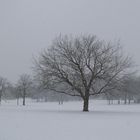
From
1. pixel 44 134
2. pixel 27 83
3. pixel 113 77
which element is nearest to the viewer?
pixel 44 134

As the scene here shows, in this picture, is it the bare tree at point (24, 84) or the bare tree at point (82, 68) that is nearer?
the bare tree at point (82, 68)

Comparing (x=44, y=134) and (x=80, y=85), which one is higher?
(x=80, y=85)

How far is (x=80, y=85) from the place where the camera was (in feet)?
112

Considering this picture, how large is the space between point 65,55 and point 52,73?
2590 mm

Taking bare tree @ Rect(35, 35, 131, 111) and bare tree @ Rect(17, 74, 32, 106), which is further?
bare tree @ Rect(17, 74, 32, 106)

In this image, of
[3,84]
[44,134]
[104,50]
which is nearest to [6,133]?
[44,134]

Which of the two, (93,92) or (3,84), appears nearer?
(93,92)

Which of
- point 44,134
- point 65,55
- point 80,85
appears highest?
point 65,55

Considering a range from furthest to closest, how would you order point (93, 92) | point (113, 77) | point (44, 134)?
point (93, 92)
point (113, 77)
point (44, 134)

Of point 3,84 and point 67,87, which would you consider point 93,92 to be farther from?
point 3,84

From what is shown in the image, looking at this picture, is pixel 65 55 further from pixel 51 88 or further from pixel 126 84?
pixel 126 84

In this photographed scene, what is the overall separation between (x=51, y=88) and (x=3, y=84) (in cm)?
5088

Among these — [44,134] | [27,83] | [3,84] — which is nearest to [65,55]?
[44,134]

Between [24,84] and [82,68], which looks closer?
[82,68]
